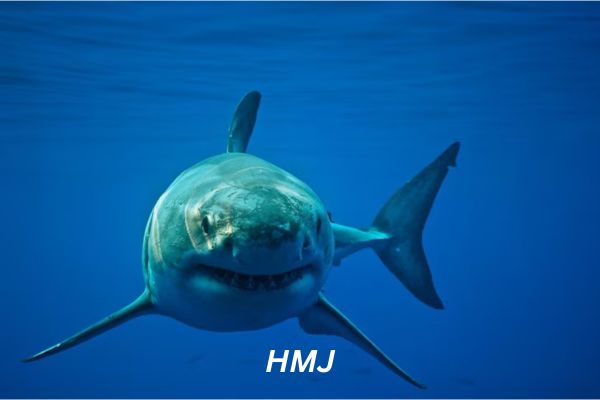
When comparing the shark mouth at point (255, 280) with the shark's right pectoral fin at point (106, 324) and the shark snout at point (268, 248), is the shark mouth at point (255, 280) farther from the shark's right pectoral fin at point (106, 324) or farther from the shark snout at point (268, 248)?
the shark's right pectoral fin at point (106, 324)

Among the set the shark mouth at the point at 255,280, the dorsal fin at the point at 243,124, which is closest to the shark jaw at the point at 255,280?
the shark mouth at the point at 255,280

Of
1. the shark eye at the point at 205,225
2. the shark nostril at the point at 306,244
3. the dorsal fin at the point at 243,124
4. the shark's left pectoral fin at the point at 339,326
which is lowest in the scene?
the shark's left pectoral fin at the point at 339,326

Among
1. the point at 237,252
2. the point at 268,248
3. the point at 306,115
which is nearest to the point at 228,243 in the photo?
the point at 237,252

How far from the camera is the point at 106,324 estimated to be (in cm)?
479

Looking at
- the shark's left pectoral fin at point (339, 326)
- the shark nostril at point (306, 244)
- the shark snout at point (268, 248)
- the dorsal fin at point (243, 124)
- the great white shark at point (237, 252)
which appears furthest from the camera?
the dorsal fin at point (243, 124)

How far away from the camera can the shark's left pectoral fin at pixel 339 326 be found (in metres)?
5.02

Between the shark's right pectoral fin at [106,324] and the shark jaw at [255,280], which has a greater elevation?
the shark jaw at [255,280]

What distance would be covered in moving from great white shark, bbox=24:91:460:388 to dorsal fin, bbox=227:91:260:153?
3.73ft

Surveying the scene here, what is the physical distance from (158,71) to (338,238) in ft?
48.0

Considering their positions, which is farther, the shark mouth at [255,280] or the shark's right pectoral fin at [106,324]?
→ the shark's right pectoral fin at [106,324]

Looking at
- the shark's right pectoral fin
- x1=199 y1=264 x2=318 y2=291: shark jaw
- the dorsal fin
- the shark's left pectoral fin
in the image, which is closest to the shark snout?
x1=199 y1=264 x2=318 y2=291: shark jaw

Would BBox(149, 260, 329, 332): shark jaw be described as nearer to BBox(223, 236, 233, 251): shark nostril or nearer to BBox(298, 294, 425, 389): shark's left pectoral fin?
BBox(223, 236, 233, 251): shark nostril

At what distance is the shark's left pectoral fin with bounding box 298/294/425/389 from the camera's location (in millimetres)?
5016

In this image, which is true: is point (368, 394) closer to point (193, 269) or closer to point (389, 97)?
point (389, 97)
